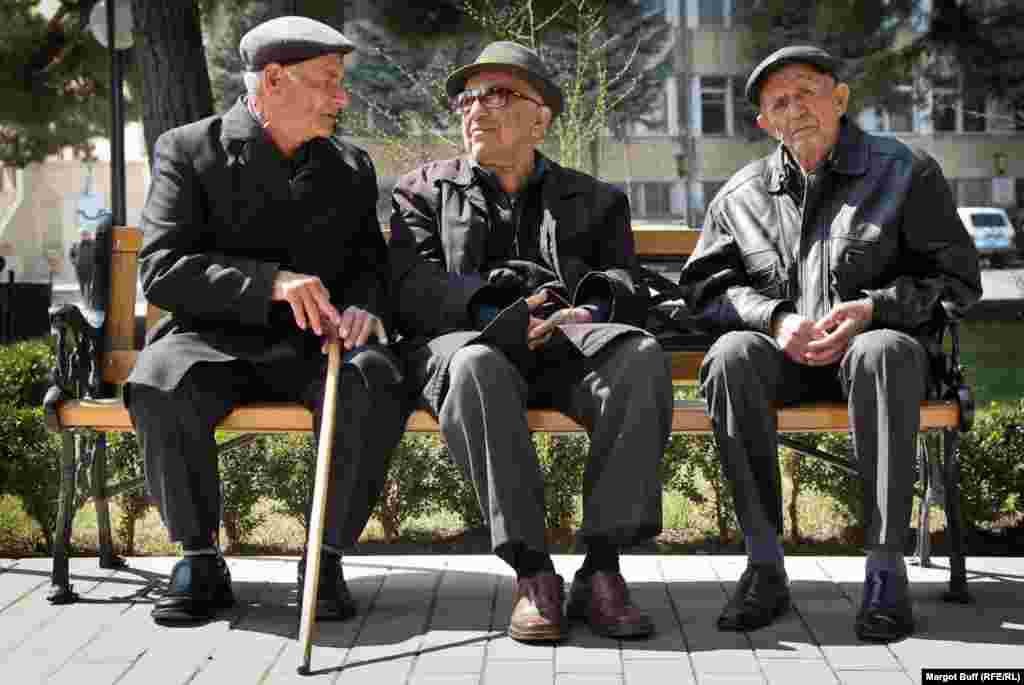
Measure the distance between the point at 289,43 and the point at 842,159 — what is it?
1.58 meters

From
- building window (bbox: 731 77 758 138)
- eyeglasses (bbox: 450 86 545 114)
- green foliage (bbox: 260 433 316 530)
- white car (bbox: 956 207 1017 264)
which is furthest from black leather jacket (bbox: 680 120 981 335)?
white car (bbox: 956 207 1017 264)

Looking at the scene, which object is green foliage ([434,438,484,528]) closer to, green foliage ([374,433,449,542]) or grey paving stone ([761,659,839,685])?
green foliage ([374,433,449,542])

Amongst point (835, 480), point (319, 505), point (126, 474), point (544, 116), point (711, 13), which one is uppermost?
point (711, 13)

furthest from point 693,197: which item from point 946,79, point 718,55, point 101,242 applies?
point 101,242

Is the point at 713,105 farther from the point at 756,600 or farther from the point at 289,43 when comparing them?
the point at 756,600

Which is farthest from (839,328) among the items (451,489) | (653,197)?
(653,197)

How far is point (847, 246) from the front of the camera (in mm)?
4137

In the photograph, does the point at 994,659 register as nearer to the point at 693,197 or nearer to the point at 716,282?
the point at 716,282

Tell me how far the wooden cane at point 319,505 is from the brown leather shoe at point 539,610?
0.51m

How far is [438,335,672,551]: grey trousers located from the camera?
3.76m

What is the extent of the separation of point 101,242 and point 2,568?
1106mm

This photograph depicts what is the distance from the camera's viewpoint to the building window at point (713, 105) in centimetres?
4122

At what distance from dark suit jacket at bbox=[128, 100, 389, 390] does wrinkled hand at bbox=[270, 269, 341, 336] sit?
0.14 ft

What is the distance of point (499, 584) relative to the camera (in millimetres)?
4547
